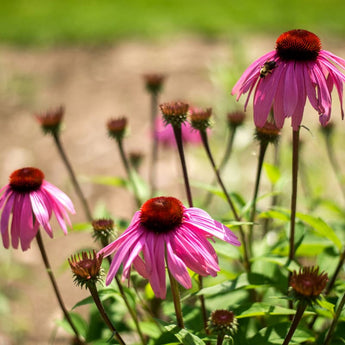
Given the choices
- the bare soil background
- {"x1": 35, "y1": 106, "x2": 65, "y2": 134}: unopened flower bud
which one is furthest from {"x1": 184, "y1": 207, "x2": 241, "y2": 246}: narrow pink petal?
the bare soil background

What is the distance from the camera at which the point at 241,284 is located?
1010mm

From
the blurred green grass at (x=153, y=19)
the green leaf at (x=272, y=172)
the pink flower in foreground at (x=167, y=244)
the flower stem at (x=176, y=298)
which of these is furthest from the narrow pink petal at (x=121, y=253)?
the blurred green grass at (x=153, y=19)

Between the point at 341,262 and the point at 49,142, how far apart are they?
239 centimetres

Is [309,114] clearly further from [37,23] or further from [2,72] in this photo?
[37,23]

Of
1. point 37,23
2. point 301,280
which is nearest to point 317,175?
point 301,280

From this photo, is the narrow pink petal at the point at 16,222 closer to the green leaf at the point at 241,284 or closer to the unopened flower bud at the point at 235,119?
the green leaf at the point at 241,284

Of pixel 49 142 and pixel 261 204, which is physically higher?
pixel 49 142

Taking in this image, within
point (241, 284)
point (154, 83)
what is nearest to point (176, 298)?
point (241, 284)

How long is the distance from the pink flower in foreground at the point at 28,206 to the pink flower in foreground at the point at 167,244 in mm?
215

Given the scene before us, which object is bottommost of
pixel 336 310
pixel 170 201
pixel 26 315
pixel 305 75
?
pixel 26 315

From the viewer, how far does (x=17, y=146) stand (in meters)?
3.08

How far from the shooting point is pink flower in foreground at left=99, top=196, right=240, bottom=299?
2.46ft

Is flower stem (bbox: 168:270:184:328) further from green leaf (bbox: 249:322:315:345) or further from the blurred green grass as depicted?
the blurred green grass

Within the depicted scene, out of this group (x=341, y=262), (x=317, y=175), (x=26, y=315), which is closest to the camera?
(x=341, y=262)
